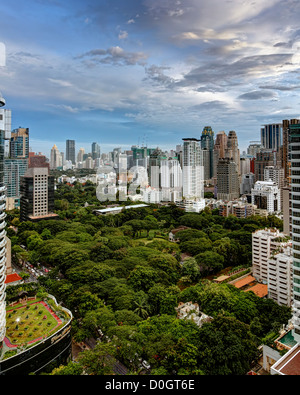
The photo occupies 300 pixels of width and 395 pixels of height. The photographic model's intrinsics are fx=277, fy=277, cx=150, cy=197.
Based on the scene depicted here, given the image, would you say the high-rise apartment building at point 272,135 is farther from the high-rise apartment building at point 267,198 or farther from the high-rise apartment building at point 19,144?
the high-rise apartment building at point 19,144

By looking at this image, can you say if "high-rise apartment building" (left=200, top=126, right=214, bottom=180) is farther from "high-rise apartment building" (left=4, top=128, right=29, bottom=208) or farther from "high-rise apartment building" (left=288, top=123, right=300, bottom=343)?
"high-rise apartment building" (left=288, top=123, right=300, bottom=343)

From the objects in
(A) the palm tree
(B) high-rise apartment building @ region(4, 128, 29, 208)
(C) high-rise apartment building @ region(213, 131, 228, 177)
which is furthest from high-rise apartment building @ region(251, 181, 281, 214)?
(B) high-rise apartment building @ region(4, 128, 29, 208)

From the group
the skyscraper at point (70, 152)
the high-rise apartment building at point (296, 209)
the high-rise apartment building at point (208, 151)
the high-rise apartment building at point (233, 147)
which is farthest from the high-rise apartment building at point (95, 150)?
the high-rise apartment building at point (296, 209)

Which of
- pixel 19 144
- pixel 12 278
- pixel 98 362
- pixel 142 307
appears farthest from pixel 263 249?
pixel 19 144

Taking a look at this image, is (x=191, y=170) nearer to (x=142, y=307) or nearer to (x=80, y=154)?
(x=142, y=307)

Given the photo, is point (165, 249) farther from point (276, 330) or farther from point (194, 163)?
point (194, 163)
